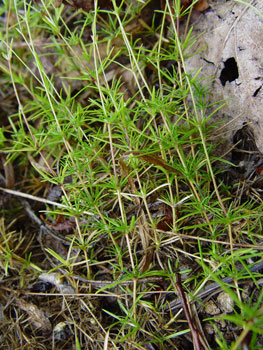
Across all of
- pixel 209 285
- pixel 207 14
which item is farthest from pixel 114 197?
pixel 207 14

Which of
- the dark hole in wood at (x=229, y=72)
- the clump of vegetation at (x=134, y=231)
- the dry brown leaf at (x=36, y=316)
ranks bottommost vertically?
the dry brown leaf at (x=36, y=316)

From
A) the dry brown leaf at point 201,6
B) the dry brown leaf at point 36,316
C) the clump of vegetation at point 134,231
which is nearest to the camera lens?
the clump of vegetation at point 134,231

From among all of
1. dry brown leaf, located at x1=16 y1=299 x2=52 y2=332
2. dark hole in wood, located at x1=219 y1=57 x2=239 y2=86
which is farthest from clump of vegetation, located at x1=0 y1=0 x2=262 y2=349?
dark hole in wood, located at x1=219 y1=57 x2=239 y2=86

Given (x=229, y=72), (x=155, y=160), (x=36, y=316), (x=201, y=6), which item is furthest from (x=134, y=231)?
(x=201, y=6)

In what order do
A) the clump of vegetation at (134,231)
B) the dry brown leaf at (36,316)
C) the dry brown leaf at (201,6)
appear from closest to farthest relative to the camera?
the clump of vegetation at (134,231), the dry brown leaf at (36,316), the dry brown leaf at (201,6)

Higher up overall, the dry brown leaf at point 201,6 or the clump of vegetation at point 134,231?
the dry brown leaf at point 201,6

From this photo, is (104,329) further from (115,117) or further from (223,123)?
(223,123)

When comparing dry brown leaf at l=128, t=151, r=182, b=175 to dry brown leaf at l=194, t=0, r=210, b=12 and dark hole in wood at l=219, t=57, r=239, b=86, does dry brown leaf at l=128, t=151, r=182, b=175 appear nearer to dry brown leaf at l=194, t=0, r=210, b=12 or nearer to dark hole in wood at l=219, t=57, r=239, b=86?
dark hole in wood at l=219, t=57, r=239, b=86

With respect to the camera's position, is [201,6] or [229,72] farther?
[201,6]

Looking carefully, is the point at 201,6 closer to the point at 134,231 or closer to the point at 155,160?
the point at 155,160

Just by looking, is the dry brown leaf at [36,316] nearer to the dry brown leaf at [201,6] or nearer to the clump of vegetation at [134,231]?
the clump of vegetation at [134,231]

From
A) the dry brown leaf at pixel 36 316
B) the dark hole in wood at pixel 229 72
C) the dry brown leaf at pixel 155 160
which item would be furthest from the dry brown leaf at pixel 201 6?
the dry brown leaf at pixel 36 316
